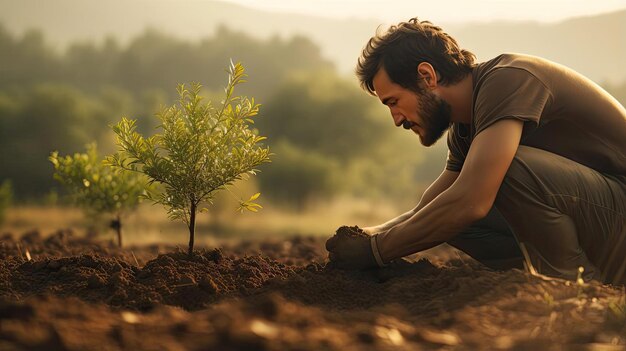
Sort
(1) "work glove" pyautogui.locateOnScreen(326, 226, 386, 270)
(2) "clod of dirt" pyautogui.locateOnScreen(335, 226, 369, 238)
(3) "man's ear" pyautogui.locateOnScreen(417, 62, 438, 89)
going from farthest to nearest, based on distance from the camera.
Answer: (3) "man's ear" pyautogui.locateOnScreen(417, 62, 438, 89) → (2) "clod of dirt" pyautogui.locateOnScreen(335, 226, 369, 238) → (1) "work glove" pyautogui.locateOnScreen(326, 226, 386, 270)

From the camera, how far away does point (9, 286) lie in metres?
Result: 3.55

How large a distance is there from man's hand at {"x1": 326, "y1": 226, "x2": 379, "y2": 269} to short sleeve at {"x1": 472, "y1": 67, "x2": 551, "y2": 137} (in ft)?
2.65

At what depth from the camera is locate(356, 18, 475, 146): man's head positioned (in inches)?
147

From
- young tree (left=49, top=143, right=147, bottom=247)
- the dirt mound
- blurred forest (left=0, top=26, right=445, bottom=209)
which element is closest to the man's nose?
the dirt mound

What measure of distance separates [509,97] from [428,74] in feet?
1.88

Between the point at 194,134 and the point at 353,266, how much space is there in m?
1.15

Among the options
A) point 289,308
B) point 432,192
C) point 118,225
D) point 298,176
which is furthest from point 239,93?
point 289,308

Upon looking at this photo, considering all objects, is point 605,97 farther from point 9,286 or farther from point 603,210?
point 9,286

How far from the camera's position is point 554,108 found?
3.56 metres

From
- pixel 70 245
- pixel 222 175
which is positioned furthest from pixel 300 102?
pixel 222 175

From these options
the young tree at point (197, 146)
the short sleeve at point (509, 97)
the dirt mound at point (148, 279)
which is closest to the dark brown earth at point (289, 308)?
the dirt mound at point (148, 279)

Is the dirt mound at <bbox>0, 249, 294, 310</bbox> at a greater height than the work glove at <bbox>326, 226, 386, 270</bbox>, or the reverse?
the work glove at <bbox>326, 226, 386, 270</bbox>

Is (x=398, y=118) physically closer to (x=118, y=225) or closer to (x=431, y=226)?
(x=431, y=226)

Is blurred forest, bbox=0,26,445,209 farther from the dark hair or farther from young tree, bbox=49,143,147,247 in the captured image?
the dark hair
